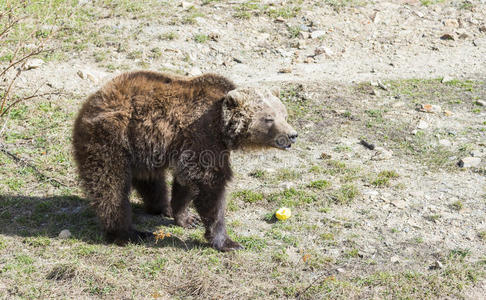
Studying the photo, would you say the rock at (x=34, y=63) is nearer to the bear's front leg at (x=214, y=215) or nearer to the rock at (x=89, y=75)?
the rock at (x=89, y=75)

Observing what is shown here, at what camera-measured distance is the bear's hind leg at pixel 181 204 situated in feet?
20.8

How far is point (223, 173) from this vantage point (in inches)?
222

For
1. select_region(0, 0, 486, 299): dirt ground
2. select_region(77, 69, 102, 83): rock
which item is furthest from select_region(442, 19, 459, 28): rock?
select_region(77, 69, 102, 83): rock

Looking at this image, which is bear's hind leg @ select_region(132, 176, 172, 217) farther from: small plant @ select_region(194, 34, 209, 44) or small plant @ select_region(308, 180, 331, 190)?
small plant @ select_region(194, 34, 209, 44)

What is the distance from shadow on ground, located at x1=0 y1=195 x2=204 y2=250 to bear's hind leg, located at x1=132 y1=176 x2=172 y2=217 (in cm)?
10

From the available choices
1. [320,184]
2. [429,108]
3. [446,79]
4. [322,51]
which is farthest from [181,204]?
[446,79]

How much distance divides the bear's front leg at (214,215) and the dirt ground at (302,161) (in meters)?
0.16

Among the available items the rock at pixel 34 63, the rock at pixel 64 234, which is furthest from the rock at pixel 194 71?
the rock at pixel 64 234

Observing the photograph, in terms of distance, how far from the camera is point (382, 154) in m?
8.17

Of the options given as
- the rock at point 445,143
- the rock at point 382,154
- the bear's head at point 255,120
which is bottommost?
the rock at point 382,154

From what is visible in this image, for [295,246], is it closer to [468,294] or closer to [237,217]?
[237,217]

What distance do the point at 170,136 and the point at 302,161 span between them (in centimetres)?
290

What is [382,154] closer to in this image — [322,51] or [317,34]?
[322,51]

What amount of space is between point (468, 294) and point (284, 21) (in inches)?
336
